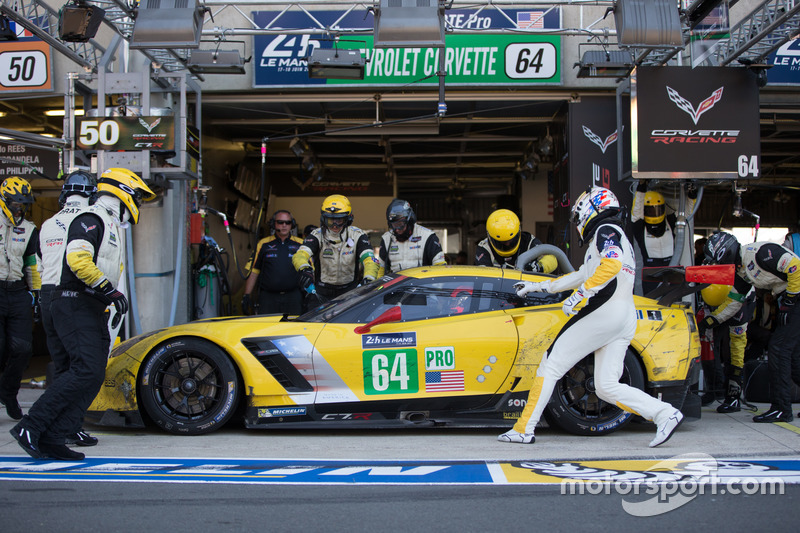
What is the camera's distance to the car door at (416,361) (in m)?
5.16

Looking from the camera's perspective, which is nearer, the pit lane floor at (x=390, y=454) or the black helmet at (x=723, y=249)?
the pit lane floor at (x=390, y=454)

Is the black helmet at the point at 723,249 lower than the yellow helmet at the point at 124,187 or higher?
lower

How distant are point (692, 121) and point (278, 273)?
5049 mm

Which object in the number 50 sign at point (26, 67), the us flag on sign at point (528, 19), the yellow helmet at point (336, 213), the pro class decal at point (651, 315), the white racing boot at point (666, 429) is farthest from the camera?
the number 50 sign at point (26, 67)

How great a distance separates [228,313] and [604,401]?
6.22 m

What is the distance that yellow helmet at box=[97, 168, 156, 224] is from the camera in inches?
193

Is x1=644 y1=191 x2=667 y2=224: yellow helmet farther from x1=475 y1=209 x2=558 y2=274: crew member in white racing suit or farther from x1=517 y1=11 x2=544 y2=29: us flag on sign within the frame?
x1=517 y1=11 x2=544 y2=29: us flag on sign

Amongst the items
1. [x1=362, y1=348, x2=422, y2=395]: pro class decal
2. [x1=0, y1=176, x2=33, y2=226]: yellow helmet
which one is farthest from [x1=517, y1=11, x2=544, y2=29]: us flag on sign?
[x1=0, y1=176, x2=33, y2=226]: yellow helmet

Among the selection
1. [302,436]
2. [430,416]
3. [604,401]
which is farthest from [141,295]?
[604,401]

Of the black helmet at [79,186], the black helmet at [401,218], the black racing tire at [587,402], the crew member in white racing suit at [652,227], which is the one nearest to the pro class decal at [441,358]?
the black racing tire at [587,402]

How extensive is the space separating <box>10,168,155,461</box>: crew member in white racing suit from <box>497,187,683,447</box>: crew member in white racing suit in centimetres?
274

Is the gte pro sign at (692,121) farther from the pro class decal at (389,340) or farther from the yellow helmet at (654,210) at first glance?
the pro class decal at (389,340)

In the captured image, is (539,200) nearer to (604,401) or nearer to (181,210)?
(181,210)

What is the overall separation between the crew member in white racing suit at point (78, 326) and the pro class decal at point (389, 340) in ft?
5.35
